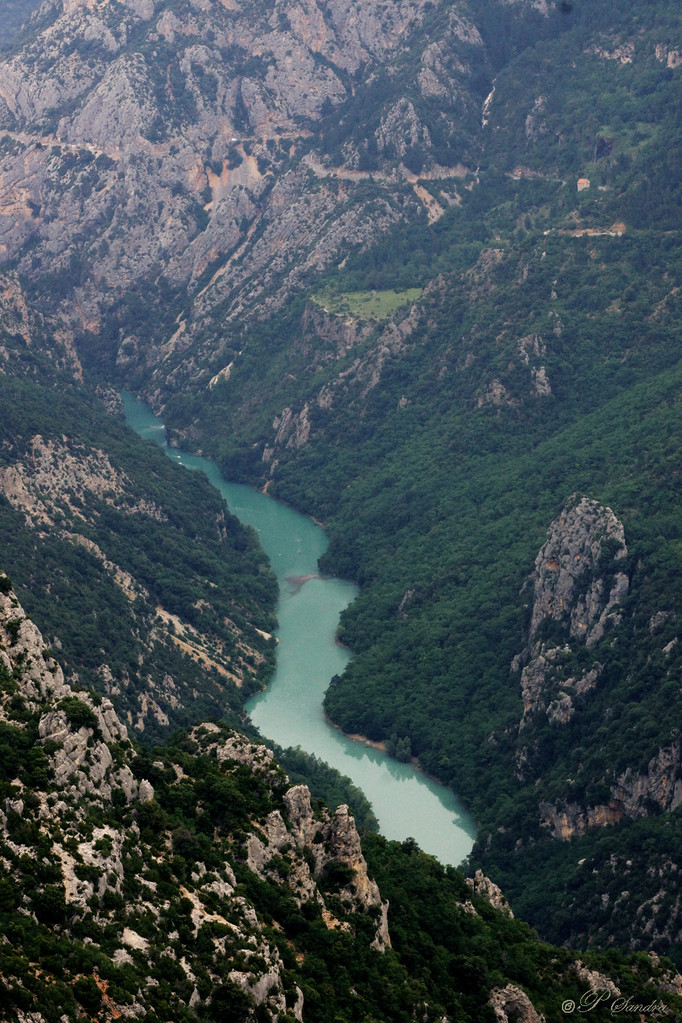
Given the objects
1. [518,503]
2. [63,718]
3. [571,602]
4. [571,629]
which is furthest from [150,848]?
[518,503]

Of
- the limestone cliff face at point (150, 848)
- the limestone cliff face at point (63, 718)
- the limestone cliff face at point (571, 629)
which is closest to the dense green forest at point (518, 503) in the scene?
the limestone cliff face at point (571, 629)

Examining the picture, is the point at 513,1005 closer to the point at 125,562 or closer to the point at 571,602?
the point at 571,602

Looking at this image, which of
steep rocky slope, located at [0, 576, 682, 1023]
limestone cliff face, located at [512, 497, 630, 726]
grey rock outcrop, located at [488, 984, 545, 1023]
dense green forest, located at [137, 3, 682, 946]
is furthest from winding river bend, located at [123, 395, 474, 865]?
grey rock outcrop, located at [488, 984, 545, 1023]

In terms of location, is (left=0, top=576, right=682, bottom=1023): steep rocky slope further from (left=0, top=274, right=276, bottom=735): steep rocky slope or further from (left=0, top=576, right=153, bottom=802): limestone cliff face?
(left=0, top=274, right=276, bottom=735): steep rocky slope

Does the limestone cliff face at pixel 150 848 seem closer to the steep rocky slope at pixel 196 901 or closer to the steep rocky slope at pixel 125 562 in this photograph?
the steep rocky slope at pixel 196 901

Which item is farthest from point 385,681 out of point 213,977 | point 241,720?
point 213,977

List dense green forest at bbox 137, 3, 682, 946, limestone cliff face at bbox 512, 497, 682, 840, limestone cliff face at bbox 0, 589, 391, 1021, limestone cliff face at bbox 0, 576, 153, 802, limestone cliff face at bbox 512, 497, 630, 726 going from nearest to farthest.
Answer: limestone cliff face at bbox 0, 589, 391, 1021 → limestone cliff face at bbox 0, 576, 153, 802 → limestone cliff face at bbox 512, 497, 682, 840 → dense green forest at bbox 137, 3, 682, 946 → limestone cliff face at bbox 512, 497, 630, 726

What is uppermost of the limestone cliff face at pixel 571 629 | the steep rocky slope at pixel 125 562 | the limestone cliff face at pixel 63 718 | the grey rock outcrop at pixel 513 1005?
the limestone cliff face at pixel 571 629

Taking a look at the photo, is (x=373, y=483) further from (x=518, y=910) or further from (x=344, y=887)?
(x=344, y=887)
